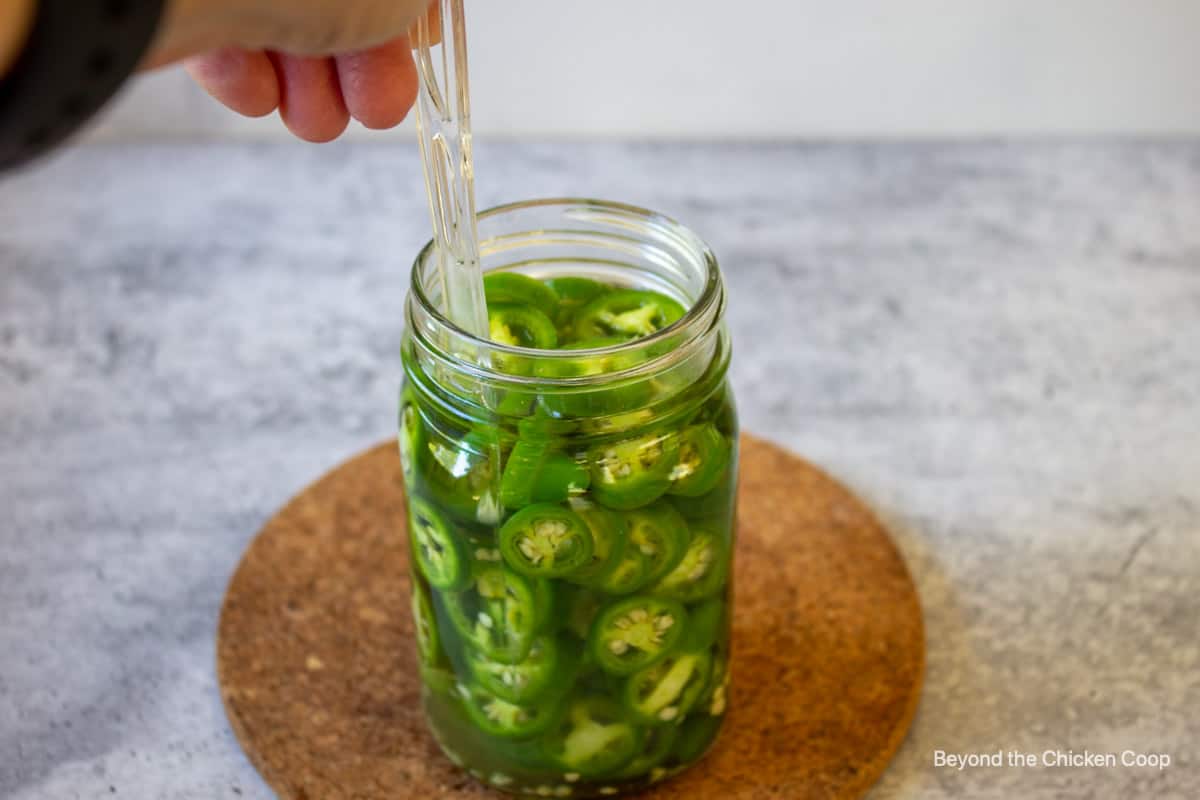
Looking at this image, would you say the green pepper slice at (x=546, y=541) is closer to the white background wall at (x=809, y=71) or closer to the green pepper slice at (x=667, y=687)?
the green pepper slice at (x=667, y=687)

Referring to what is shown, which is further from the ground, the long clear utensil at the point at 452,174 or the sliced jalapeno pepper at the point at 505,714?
the long clear utensil at the point at 452,174

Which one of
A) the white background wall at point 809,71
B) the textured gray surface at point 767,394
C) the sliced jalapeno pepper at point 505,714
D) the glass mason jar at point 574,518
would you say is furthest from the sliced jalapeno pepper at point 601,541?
the white background wall at point 809,71

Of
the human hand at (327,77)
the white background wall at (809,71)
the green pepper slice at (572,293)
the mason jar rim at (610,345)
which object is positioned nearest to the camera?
the human hand at (327,77)

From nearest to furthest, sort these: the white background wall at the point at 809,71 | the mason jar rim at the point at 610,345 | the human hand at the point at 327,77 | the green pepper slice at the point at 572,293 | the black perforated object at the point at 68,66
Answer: the black perforated object at the point at 68,66 → the human hand at the point at 327,77 → the mason jar rim at the point at 610,345 → the green pepper slice at the point at 572,293 → the white background wall at the point at 809,71

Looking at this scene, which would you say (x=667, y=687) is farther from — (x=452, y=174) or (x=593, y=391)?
(x=452, y=174)

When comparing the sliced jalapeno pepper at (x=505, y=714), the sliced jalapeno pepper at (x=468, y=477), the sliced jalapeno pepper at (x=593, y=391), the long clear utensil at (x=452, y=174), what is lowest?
the sliced jalapeno pepper at (x=505, y=714)

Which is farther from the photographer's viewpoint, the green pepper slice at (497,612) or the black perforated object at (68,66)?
the green pepper slice at (497,612)
